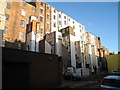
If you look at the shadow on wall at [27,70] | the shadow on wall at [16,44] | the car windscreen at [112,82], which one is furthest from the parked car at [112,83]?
the shadow on wall at [16,44]

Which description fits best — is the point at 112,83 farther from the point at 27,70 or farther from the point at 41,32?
the point at 41,32

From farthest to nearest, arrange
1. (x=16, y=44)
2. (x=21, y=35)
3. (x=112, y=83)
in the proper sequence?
1. (x=21, y=35)
2. (x=16, y=44)
3. (x=112, y=83)

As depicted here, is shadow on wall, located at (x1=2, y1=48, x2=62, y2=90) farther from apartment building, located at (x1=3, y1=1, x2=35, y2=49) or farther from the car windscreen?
apartment building, located at (x1=3, y1=1, x2=35, y2=49)

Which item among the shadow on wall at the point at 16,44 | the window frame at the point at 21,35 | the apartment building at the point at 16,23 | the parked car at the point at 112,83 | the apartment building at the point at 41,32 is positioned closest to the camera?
the parked car at the point at 112,83

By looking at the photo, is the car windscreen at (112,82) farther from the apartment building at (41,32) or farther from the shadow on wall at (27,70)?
the apartment building at (41,32)

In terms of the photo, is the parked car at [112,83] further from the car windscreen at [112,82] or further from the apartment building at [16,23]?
the apartment building at [16,23]

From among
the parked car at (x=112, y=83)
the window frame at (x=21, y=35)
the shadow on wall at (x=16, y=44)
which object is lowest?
the parked car at (x=112, y=83)

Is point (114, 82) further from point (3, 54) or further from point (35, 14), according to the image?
point (35, 14)

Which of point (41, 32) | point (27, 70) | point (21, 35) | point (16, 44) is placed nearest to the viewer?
point (27, 70)

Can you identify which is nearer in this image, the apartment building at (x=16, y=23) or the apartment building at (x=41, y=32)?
the apartment building at (x=16, y=23)

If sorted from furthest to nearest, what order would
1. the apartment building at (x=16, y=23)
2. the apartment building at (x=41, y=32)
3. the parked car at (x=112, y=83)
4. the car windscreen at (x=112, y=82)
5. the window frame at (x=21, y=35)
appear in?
the window frame at (x=21, y=35) → the apartment building at (x=41, y=32) → the apartment building at (x=16, y=23) → the car windscreen at (x=112, y=82) → the parked car at (x=112, y=83)

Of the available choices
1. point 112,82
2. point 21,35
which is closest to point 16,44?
point 21,35

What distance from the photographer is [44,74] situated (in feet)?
46.5

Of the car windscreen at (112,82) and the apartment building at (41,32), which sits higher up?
the apartment building at (41,32)
